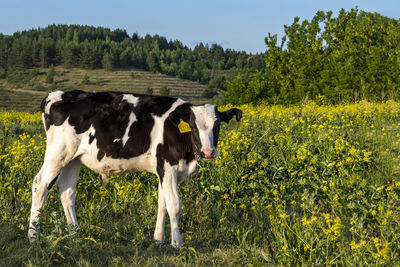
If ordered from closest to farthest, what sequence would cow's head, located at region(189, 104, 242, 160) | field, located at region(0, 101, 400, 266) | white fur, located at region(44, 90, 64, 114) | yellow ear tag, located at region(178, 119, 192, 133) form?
field, located at region(0, 101, 400, 266), cow's head, located at region(189, 104, 242, 160), yellow ear tag, located at region(178, 119, 192, 133), white fur, located at region(44, 90, 64, 114)

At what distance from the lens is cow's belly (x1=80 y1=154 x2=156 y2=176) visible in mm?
4906

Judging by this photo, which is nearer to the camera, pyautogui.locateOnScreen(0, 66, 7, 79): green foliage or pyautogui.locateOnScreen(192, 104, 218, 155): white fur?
pyautogui.locateOnScreen(192, 104, 218, 155): white fur

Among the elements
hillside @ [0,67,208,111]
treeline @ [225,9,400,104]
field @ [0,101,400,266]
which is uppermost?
hillside @ [0,67,208,111]

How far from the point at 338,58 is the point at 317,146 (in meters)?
25.6

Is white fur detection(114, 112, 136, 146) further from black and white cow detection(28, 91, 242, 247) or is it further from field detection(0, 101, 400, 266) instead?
field detection(0, 101, 400, 266)

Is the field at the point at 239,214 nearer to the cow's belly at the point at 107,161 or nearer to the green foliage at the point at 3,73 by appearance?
the cow's belly at the point at 107,161

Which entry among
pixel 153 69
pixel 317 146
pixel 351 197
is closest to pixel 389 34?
pixel 317 146

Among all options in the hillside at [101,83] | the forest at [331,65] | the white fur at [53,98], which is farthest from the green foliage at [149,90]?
the white fur at [53,98]

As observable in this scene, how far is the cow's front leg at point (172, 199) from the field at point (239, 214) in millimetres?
140

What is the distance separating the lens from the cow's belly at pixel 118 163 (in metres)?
4.91

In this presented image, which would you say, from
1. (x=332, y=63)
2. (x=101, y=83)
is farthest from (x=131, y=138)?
(x=101, y=83)

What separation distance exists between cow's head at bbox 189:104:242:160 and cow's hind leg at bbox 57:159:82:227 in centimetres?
178

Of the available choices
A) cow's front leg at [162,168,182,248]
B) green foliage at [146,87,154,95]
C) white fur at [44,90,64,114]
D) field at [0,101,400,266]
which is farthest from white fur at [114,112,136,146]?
green foliage at [146,87,154,95]

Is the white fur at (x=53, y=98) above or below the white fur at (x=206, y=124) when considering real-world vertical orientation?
above
